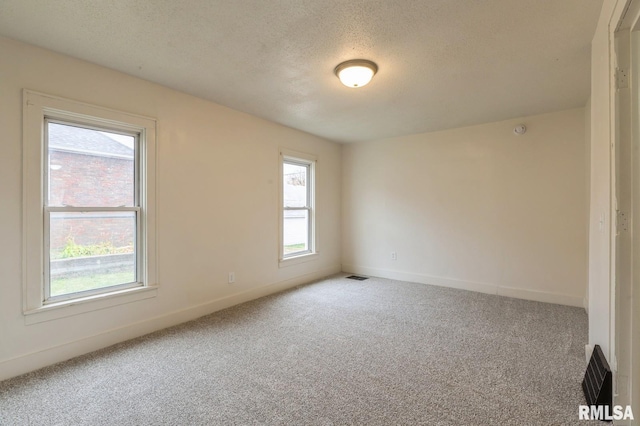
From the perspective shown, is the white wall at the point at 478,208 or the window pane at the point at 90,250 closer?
the window pane at the point at 90,250

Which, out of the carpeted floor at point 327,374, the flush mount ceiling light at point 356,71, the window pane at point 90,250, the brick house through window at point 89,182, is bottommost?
the carpeted floor at point 327,374

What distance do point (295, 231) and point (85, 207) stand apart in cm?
285

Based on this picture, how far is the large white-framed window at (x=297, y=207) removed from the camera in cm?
459

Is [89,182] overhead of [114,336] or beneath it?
overhead

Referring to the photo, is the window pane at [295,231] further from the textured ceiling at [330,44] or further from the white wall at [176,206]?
the textured ceiling at [330,44]

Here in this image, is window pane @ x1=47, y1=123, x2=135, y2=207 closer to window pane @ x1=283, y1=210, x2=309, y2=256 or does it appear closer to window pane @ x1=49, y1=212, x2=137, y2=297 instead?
window pane @ x1=49, y1=212, x2=137, y2=297

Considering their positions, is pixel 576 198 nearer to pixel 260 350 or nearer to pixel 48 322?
pixel 260 350

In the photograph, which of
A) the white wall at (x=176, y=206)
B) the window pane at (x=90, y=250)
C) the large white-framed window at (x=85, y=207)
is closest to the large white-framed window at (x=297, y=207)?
the white wall at (x=176, y=206)

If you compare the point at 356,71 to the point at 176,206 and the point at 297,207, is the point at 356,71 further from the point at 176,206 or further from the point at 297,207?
the point at 297,207

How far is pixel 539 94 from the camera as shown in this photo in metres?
3.24

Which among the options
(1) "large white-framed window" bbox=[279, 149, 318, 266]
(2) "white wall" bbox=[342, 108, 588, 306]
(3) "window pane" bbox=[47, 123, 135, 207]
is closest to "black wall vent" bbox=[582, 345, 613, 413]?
(2) "white wall" bbox=[342, 108, 588, 306]

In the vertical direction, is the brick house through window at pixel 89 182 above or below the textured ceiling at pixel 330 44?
below

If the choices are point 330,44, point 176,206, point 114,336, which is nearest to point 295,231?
point 176,206

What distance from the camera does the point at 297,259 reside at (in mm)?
4770
